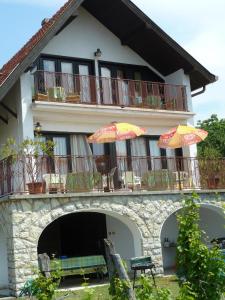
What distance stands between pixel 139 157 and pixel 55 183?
3189 mm

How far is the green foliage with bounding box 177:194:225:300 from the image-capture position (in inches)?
276

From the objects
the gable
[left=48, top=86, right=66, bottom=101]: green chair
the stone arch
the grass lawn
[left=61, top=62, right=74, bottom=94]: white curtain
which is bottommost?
the grass lawn

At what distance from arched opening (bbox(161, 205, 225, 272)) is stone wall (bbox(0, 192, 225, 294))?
1.90 m

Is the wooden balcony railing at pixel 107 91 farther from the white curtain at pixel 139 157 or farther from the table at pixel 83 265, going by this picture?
the table at pixel 83 265

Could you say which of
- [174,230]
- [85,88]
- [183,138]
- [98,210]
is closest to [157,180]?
[183,138]

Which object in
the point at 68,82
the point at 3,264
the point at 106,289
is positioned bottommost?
the point at 106,289

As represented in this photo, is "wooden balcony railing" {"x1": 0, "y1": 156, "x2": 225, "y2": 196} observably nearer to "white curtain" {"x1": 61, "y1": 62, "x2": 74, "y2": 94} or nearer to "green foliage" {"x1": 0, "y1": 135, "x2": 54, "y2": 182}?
"green foliage" {"x1": 0, "y1": 135, "x2": 54, "y2": 182}

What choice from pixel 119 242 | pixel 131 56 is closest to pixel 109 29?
pixel 131 56

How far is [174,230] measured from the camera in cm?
1850

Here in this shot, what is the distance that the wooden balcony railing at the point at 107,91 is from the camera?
16641 mm

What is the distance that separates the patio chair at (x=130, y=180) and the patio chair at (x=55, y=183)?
2.05 m

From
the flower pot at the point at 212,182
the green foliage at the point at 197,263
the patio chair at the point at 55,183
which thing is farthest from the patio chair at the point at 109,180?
the green foliage at the point at 197,263

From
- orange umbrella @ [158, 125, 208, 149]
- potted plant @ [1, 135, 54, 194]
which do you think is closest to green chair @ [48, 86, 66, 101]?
potted plant @ [1, 135, 54, 194]

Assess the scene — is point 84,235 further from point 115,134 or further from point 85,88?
point 85,88
